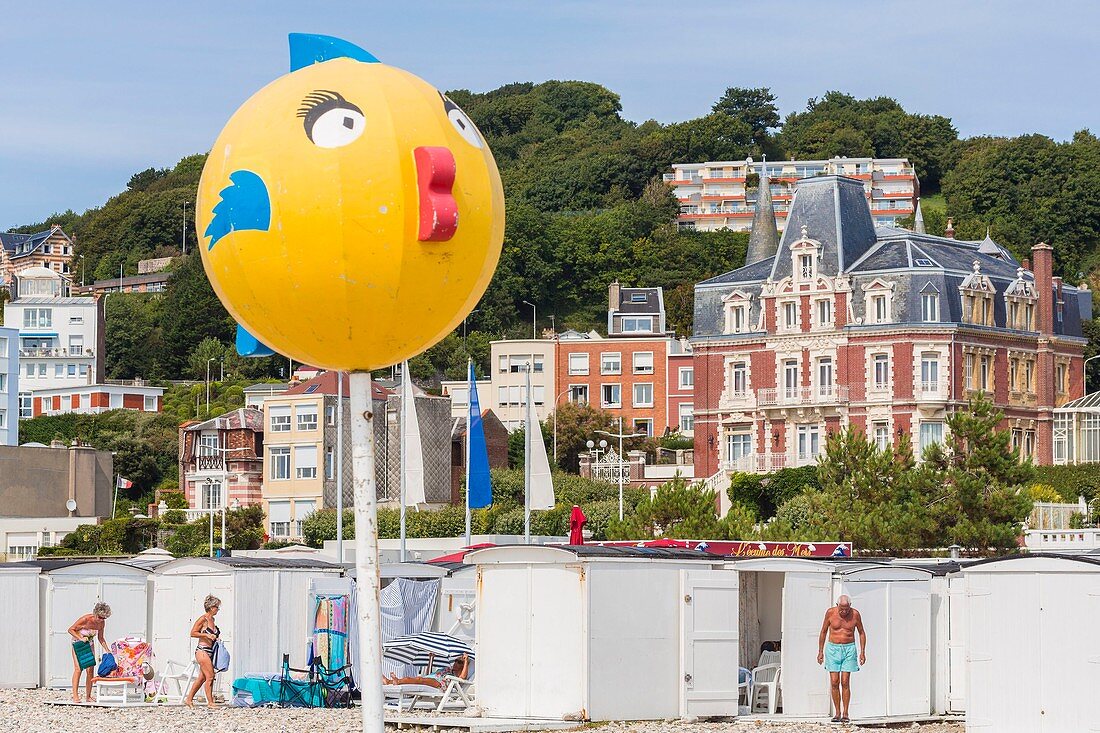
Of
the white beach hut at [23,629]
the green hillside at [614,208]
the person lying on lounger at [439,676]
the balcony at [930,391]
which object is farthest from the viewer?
the green hillside at [614,208]

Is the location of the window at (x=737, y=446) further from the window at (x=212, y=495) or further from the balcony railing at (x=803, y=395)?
the window at (x=212, y=495)

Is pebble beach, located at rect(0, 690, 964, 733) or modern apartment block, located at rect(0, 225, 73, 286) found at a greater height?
modern apartment block, located at rect(0, 225, 73, 286)

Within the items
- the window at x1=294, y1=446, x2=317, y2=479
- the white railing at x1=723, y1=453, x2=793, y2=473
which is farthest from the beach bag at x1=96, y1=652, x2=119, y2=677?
the window at x1=294, y1=446, x2=317, y2=479

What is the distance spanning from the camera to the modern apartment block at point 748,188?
153375 millimetres

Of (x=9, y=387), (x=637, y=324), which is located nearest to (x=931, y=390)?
(x=637, y=324)

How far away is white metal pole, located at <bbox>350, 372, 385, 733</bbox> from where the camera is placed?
1717cm

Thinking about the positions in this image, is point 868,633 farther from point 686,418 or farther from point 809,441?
point 686,418

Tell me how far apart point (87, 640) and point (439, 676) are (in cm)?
547

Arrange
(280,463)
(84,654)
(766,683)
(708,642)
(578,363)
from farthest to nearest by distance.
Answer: (578,363) < (280,463) < (84,654) < (766,683) < (708,642)

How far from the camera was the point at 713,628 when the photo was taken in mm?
25156

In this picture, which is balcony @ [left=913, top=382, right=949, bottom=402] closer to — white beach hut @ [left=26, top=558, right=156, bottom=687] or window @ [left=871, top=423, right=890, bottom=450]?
window @ [left=871, top=423, right=890, bottom=450]

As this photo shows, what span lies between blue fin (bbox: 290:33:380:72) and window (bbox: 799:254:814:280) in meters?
62.3

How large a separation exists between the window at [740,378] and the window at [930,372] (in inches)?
319

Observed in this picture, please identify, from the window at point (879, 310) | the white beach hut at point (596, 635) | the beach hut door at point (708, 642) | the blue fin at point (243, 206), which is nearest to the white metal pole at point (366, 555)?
the blue fin at point (243, 206)
